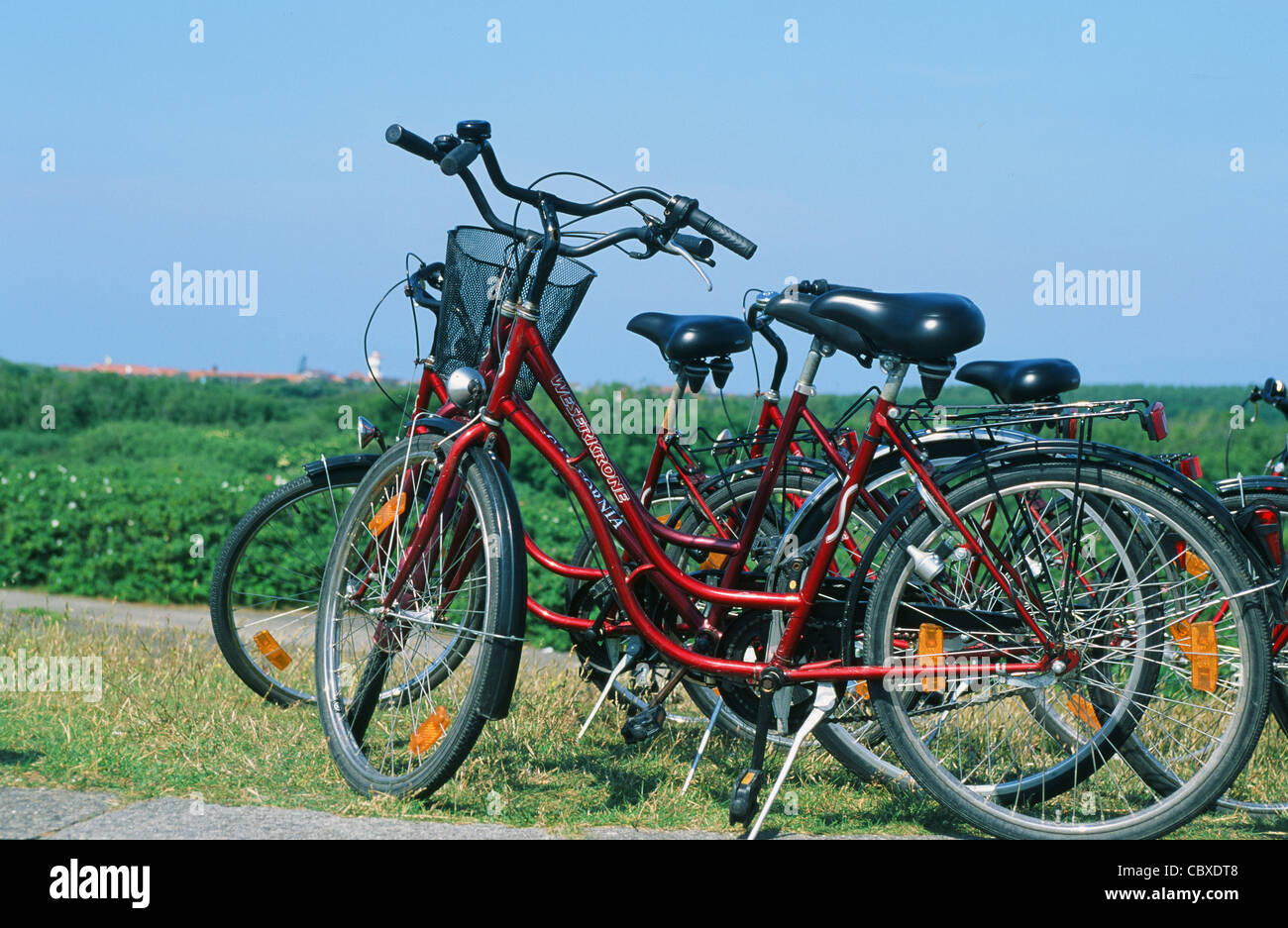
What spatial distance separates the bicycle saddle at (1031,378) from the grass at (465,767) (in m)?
1.22

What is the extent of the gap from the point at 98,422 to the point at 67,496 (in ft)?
18.7

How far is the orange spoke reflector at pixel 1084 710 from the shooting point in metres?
3.26

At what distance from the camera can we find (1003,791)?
10.8ft

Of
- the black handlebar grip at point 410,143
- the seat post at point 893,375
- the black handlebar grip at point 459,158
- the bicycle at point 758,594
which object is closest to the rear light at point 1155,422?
the bicycle at point 758,594

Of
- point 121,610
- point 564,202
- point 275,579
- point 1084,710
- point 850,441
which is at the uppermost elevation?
point 564,202

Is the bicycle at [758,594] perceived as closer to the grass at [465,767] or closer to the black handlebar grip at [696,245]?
the black handlebar grip at [696,245]

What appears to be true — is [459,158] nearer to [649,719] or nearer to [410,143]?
[410,143]

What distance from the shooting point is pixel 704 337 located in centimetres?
414

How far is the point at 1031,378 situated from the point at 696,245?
1124mm

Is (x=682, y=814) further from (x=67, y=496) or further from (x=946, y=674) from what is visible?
(x=67, y=496)
